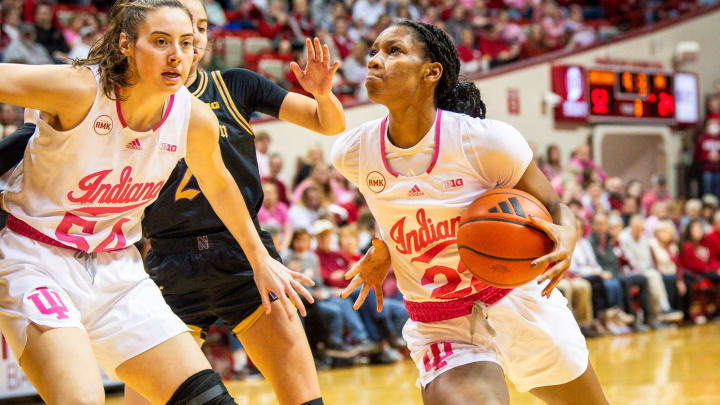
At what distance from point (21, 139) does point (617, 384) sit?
516 cm

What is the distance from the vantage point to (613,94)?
14.6 metres

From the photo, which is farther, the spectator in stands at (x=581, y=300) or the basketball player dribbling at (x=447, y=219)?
the spectator in stands at (x=581, y=300)

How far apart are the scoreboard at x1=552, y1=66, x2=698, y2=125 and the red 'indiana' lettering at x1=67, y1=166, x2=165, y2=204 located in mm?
12341

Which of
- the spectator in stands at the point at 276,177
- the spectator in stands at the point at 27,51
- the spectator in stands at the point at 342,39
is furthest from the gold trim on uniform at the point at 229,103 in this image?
the spectator in stands at the point at 342,39

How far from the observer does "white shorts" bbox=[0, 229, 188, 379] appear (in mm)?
2566

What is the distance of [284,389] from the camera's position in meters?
3.23

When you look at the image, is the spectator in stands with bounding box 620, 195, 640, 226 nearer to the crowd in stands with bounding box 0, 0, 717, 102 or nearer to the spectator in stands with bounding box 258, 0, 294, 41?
the crowd in stands with bounding box 0, 0, 717, 102

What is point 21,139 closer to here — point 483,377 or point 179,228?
point 179,228

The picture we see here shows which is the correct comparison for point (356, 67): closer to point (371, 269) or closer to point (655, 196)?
point (655, 196)

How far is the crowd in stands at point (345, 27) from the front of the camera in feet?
32.2

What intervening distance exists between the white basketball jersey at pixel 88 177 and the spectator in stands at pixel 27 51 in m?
6.70

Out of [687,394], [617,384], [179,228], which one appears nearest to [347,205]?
[617,384]

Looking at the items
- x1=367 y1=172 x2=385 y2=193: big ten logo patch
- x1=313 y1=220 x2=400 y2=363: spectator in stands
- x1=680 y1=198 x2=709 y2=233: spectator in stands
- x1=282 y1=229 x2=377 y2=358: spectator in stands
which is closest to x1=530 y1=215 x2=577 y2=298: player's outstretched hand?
x1=367 y1=172 x2=385 y2=193: big ten logo patch

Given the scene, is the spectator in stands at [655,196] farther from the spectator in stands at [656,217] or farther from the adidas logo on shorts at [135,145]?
the adidas logo on shorts at [135,145]
